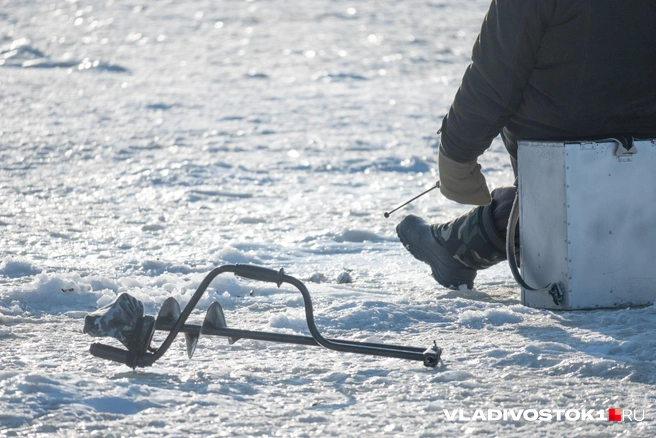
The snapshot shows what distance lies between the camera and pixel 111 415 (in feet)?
6.77

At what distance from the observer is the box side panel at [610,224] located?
2836mm

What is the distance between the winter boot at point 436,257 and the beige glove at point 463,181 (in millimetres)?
242

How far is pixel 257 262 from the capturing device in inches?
156

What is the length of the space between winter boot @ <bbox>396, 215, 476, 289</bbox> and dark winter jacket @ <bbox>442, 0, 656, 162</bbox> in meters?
0.58

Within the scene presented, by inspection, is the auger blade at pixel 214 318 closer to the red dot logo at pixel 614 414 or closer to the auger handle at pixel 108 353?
the auger handle at pixel 108 353

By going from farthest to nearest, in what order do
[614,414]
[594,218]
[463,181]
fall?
1. [463,181]
2. [594,218]
3. [614,414]

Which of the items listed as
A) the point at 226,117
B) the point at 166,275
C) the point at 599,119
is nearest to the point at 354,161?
the point at 226,117

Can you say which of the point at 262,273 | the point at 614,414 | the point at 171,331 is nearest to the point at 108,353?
the point at 171,331

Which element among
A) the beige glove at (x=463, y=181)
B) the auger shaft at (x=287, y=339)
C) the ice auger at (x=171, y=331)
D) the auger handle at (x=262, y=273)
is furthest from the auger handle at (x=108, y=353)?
the beige glove at (x=463, y=181)

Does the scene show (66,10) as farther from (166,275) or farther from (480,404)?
(480,404)

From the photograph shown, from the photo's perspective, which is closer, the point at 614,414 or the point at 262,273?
the point at 614,414

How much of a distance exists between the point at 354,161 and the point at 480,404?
4879mm

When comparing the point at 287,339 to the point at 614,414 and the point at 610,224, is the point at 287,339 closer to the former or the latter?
the point at 614,414

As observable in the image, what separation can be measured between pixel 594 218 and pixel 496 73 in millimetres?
596
